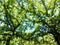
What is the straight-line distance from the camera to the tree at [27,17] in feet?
52.6

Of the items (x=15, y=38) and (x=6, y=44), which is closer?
(x=6, y=44)

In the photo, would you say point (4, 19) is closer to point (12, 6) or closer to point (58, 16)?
point (12, 6)

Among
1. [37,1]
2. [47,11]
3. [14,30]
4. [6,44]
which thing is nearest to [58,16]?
[47,11]

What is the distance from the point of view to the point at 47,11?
1611 centimetres

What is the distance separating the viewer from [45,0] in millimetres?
16406

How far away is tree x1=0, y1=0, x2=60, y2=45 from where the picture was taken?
1603 centimetres

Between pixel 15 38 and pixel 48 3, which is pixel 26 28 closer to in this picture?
pixel 15 38

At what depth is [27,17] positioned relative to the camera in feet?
55.1

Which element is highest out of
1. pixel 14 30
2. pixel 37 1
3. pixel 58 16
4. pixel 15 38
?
pixel 37 1

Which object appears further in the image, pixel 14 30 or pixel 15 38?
pixel 15 38

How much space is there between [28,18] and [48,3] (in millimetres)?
2288

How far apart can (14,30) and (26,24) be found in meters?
1.33

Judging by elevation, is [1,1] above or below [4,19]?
above

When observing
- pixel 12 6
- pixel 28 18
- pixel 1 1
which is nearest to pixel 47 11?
pixel 28 18
